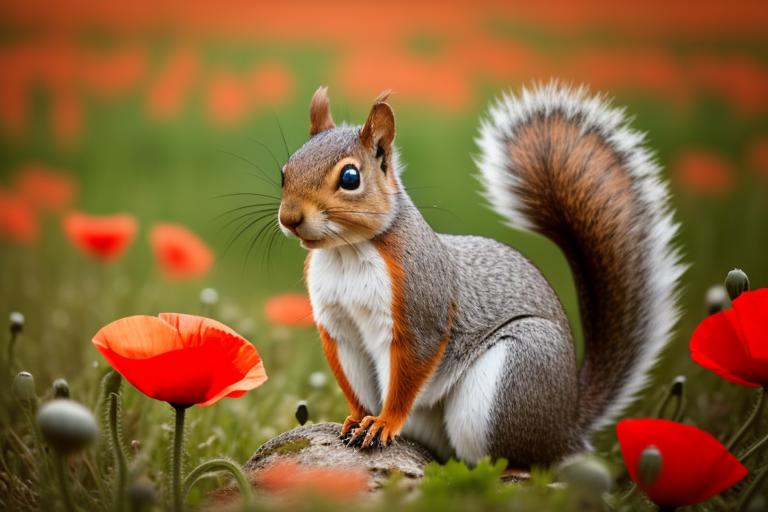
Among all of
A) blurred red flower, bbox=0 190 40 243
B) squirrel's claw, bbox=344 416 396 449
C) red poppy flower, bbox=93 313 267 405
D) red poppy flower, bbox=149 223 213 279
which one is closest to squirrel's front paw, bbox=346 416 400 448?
squirrel's claw, bbox=344 416 396 449

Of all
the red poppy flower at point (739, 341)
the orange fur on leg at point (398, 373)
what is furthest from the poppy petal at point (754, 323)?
the orange fur on leg at point (398, 373)

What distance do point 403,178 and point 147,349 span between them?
625 millimetres

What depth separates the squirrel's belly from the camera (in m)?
1.38

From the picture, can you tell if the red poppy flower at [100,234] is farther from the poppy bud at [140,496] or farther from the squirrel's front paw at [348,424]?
the poppy bud at [140,496]

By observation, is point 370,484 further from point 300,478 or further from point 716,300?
point 716,300

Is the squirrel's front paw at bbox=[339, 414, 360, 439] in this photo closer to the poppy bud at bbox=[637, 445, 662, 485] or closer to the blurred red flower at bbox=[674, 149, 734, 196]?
the poppy bud at bbox=[637, 445, 662, 485]

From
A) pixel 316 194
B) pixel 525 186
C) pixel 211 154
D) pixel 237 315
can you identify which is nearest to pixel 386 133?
pixel 316 194

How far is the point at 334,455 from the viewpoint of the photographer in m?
1.36

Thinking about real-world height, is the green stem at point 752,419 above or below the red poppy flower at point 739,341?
below

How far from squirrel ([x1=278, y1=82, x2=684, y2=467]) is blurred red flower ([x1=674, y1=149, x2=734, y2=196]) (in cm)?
169

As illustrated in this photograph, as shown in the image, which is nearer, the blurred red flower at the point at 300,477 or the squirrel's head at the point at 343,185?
the blurred red flower at the point at 300,477

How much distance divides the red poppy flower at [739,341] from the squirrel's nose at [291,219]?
1.83 feet

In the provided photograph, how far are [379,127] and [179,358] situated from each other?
1.68ft

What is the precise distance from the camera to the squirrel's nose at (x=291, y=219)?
1.27m
